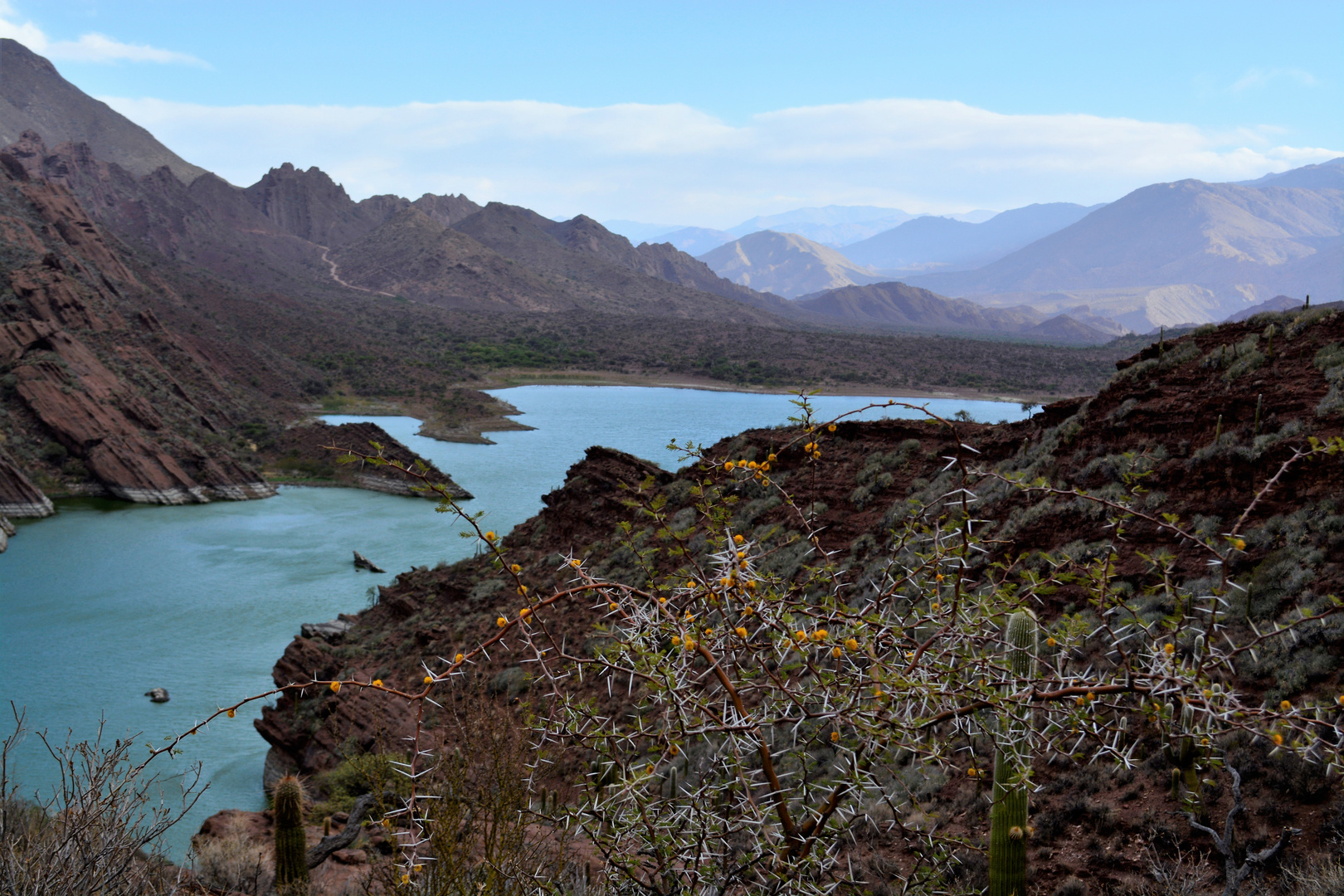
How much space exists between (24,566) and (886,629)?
129 ft

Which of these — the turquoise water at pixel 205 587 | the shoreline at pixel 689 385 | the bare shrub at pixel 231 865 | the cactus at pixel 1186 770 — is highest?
the shoreline at pixel 689 385

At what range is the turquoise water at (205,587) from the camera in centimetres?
1947

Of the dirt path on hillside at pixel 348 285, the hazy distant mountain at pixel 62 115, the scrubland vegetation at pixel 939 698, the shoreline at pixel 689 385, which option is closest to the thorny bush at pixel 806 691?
the scrubland vegetation at pixel 939 698

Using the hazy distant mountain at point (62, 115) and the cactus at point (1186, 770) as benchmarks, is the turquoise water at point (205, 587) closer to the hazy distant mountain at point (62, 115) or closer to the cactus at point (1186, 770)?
the cactus at point (1186, 770)

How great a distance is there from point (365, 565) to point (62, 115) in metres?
199

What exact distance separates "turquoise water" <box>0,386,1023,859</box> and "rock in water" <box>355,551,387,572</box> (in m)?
0.44

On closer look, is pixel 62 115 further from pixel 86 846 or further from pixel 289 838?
pixel 86 846

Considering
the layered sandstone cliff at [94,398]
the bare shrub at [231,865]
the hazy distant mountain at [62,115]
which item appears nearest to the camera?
the bare shrub at [231,865]

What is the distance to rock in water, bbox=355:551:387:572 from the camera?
33219 millimetres

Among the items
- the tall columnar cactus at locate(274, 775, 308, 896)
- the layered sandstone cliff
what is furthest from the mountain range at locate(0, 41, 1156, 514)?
the tall columnar cactus at locate(274, 775, 308, 896)

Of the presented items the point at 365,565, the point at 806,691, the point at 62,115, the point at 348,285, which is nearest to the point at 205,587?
the point at 365,565

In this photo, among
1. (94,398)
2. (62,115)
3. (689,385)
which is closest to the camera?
(94,398)

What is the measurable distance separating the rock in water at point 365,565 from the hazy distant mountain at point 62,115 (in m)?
175

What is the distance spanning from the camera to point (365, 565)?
33500 millimetres
